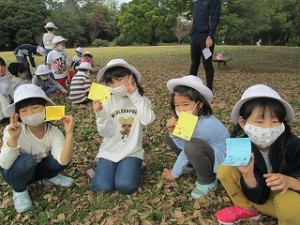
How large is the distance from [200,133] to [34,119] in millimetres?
1439

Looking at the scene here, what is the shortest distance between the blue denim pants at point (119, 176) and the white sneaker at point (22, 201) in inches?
23.8

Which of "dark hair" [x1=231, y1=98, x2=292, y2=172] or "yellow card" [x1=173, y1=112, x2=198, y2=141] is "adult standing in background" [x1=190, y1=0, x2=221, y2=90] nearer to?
"yellow card" [x1=173, y1=112, x2=198, y2=141]

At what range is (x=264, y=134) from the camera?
7.62 feet

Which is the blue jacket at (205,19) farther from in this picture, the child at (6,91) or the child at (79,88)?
the child at (6,91)

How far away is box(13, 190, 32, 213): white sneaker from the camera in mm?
2959

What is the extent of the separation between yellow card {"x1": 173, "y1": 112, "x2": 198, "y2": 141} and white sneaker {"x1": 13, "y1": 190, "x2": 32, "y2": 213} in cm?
146

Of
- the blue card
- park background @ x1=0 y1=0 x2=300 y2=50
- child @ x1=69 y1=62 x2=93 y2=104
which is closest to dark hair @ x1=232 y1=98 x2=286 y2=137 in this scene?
the blue card

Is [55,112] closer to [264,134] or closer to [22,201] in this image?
[22,201]

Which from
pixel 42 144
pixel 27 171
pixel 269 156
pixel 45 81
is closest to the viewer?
pixel 269 156

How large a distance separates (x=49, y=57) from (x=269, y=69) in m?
7.85

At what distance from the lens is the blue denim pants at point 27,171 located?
9.21 feet

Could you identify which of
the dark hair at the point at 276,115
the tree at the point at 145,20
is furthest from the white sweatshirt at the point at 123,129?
the tree at the point at 145,20

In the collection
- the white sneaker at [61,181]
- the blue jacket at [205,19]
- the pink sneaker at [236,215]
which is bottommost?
the white sneaker at [61,181]

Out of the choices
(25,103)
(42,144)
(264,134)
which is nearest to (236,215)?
(264,134)
